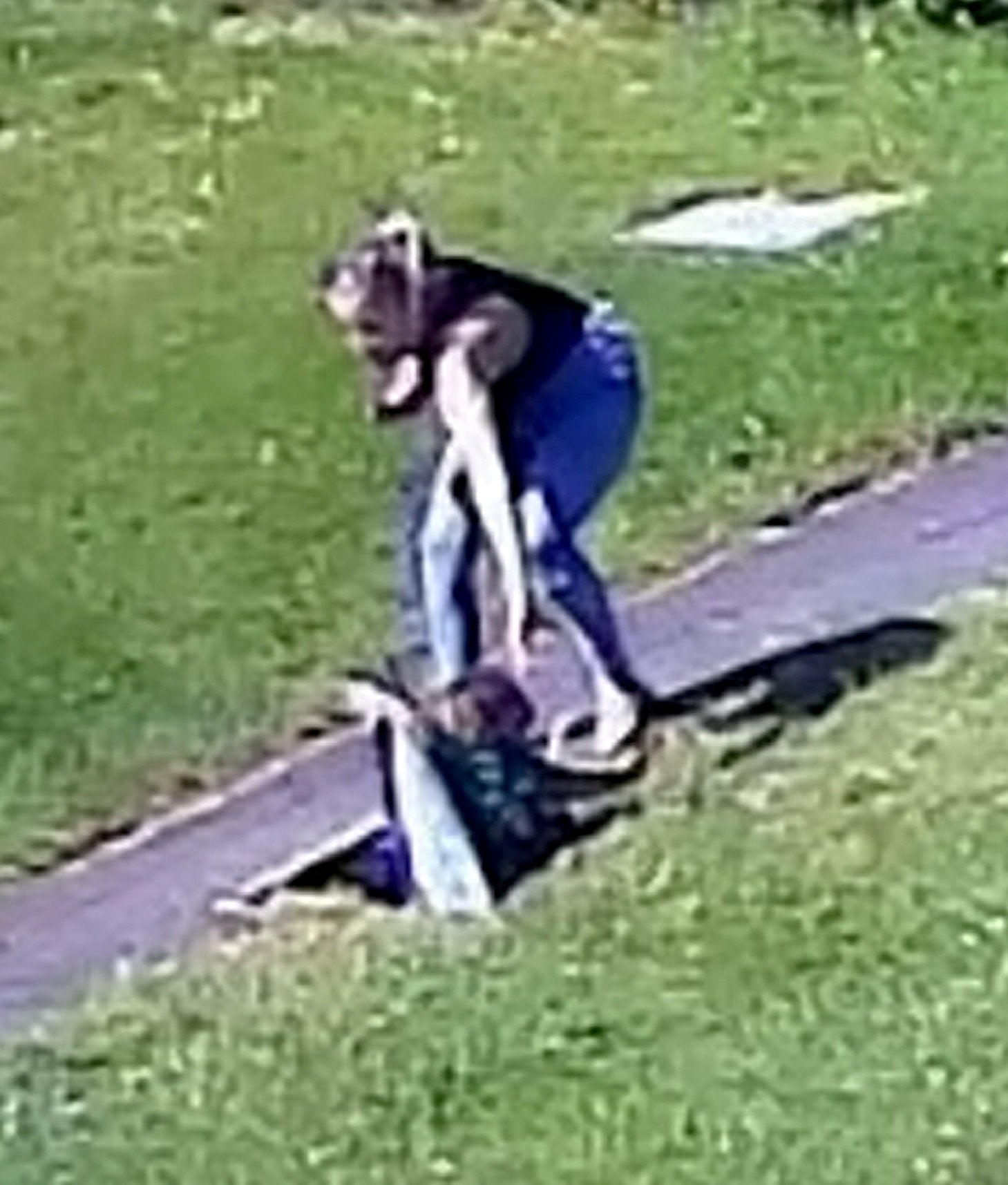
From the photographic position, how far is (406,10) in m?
22.3

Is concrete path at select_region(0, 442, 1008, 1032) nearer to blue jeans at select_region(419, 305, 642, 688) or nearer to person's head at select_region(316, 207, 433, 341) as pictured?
blue jeans at select_region(419, 305, 642, 688)

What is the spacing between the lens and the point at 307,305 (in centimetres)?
1769

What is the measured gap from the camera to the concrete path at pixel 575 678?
11742mm

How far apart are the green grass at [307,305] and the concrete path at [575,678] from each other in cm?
27

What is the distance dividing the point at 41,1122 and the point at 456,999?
0.79 meters

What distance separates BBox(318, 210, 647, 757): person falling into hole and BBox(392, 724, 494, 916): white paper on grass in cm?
51

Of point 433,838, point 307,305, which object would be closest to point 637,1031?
point 433,838

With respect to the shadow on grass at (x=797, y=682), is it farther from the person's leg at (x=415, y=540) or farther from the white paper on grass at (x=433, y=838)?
the white paper on grass at (x=433, y=838)

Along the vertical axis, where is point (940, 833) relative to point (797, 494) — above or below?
above

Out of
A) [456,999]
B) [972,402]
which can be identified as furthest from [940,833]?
[972,402]

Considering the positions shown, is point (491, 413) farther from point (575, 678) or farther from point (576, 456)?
point (575, 678)

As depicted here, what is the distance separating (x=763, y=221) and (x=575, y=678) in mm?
5675

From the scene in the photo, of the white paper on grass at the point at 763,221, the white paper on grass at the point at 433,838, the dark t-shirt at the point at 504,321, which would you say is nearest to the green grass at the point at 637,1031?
the white paper on grass at the point at 433,838

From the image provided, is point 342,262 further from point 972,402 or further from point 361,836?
point 972,402
